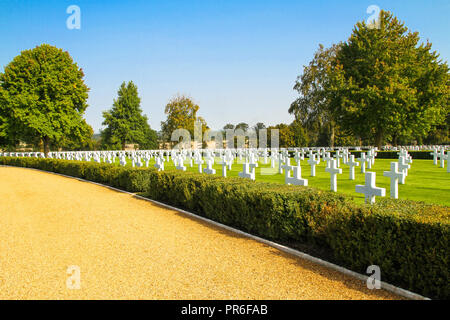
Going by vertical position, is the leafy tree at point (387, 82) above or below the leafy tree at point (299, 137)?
above

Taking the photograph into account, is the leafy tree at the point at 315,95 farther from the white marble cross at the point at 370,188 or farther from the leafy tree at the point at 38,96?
the white marble cross at the point at 370,188

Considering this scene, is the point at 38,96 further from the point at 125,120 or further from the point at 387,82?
the point at 387,82

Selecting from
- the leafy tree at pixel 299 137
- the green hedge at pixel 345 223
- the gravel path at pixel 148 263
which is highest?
the leafy tree at pixel 299 137

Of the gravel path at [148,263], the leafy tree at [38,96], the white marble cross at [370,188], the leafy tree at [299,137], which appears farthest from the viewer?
the leafy tree at [299,137]

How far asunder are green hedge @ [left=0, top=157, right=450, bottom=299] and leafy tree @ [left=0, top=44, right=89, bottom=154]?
90.8 ft

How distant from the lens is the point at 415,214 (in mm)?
4207

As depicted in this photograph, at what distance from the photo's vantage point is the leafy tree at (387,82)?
31.7 meters

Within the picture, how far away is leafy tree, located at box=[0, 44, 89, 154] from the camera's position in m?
30.8

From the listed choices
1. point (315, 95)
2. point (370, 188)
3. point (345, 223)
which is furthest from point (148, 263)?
point (315, 95)

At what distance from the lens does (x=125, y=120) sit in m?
53.2

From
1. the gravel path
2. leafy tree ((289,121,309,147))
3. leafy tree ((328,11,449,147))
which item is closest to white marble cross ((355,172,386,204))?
the gravel path

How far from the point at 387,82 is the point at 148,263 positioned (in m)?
33.1

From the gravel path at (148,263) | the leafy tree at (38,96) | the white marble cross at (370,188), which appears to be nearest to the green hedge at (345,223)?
the gravel path at (148,263)

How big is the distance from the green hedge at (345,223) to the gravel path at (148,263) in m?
0.41
